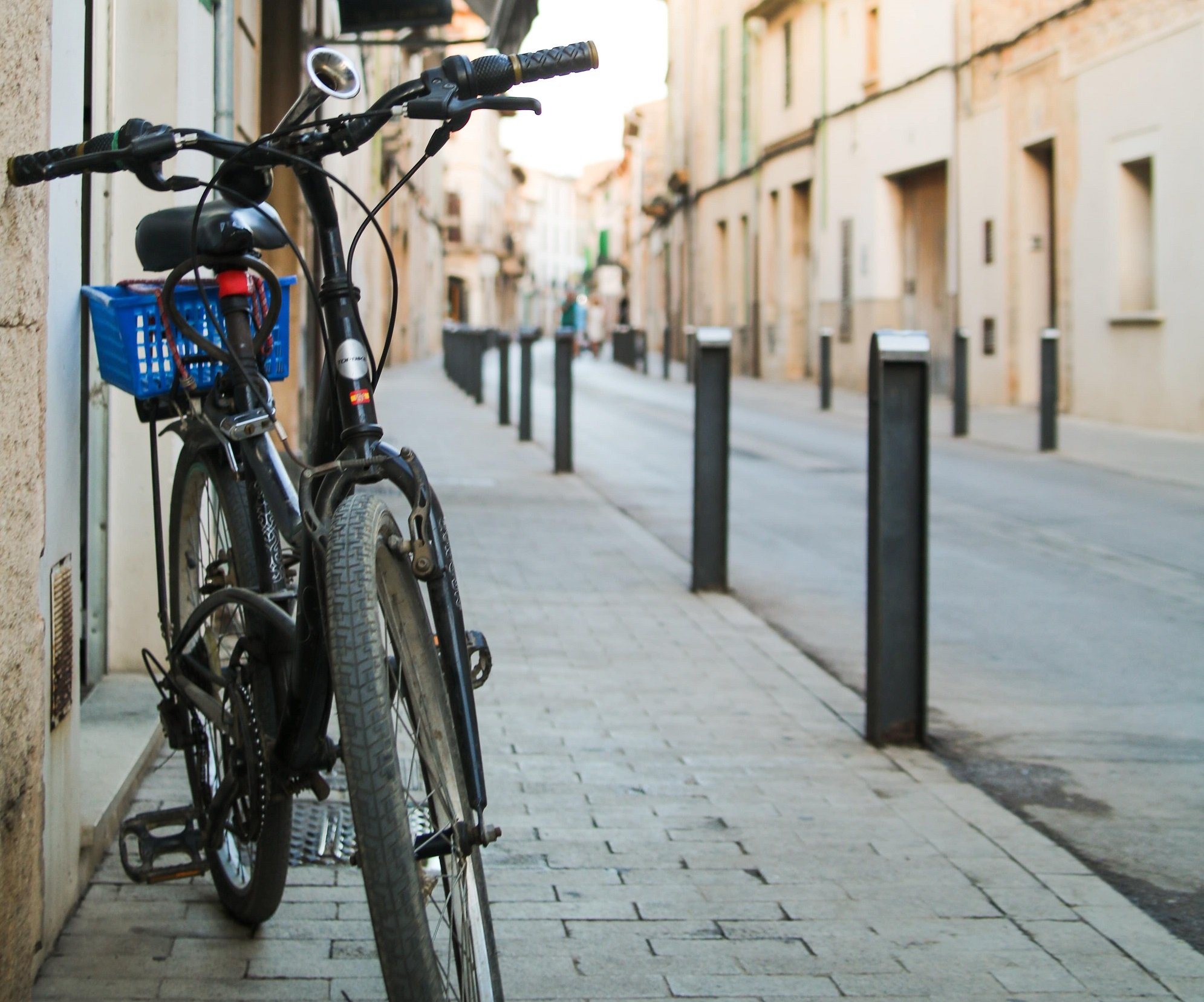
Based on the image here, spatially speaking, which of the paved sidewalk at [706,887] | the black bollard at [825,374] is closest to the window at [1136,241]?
the black bollard at [825,374]

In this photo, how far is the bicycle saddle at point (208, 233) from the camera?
2.73m

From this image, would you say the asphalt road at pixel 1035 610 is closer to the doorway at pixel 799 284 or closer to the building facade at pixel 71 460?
the building facade at pixel 71 460

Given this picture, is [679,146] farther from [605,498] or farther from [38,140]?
[38,140]

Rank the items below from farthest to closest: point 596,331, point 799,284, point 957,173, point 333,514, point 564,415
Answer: point 596,331 < point 799,284 < point 957,173 < point 564,415 < point 333,514

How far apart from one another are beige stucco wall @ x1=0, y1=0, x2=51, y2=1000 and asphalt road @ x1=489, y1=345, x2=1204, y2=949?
81.7 inches

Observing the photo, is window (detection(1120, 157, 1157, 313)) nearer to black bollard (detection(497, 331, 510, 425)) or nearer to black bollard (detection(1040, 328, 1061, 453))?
black bollard (detection(1040, 328, 1061, 453))

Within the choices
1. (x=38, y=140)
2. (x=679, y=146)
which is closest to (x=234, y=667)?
(x=38, y=140)

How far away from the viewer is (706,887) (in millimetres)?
3270

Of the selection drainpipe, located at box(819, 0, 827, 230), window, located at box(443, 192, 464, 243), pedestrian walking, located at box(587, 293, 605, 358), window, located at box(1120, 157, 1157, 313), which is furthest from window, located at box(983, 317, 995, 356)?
window, located at box(443, 192, 464, 243)

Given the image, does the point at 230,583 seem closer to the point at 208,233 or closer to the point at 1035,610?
the point at 208,233

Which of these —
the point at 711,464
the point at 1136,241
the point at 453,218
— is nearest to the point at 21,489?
the point at 711,464

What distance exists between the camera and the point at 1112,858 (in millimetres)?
3586

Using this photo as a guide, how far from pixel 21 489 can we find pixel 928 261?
23.4m

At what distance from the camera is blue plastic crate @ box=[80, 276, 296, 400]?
9.32ft
